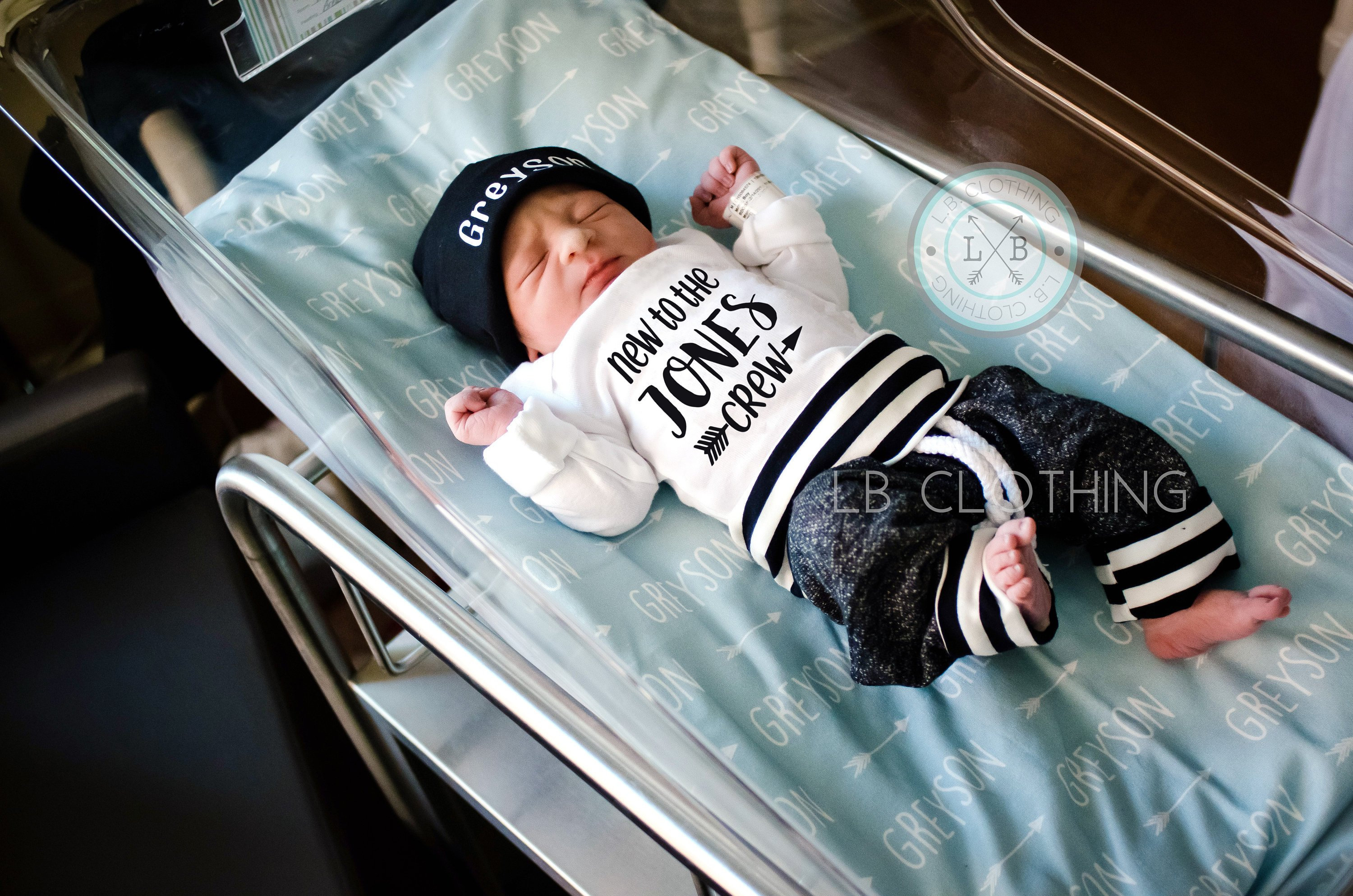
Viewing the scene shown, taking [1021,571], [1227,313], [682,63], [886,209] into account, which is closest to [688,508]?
[1021,571]

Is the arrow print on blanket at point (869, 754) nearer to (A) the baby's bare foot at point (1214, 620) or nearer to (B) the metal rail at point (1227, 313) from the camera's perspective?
(A) the baby's bare foot at point (1214, 620)

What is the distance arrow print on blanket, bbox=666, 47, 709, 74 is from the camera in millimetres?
1397

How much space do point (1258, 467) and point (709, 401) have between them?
0.58 metres

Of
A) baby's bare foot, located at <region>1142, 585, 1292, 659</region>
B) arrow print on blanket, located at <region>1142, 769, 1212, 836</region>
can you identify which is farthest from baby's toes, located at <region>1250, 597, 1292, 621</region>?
arrow print on blanket, located at <region>1142, 769, 1212, 836</region>

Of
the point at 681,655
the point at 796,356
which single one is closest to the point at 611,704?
the point at 681,655

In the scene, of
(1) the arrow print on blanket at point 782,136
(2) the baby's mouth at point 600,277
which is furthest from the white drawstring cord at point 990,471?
(1) the arrow print on blanket at point 782,136

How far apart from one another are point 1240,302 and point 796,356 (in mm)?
450

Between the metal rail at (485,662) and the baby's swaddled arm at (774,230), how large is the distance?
0.59 meters

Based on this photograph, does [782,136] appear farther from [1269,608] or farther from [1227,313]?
[1269,608]

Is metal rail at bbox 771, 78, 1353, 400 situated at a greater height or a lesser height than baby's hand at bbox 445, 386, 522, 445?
greater

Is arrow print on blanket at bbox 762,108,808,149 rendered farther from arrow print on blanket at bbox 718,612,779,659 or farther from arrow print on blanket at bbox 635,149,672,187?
arrow print on blanket at bbox 718,612,779,659

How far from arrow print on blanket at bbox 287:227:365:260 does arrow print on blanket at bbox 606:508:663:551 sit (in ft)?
1.78

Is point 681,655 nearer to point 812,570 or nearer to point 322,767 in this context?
point 812,570

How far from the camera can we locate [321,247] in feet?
3.95
